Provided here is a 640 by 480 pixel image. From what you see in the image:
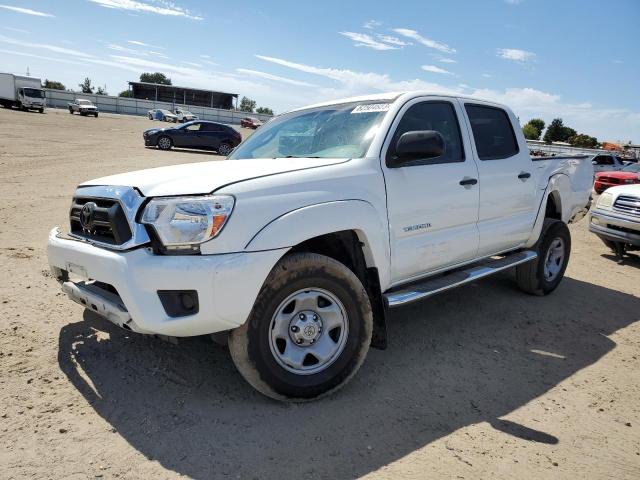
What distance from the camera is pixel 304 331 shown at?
3.12 metres

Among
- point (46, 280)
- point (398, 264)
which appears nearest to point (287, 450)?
point (398, 264)

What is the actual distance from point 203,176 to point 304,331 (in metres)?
1.15

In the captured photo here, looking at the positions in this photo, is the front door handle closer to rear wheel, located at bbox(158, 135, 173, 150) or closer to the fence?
rear wheel, located at bbox(158, 135, 173, 150)

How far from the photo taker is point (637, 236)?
769 centimetres

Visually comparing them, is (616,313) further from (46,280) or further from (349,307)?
(46,280)

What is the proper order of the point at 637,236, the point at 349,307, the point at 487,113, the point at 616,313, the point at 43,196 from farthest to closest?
the point at 43,196 < the point at 637,236 < the point at 616,313 < the point at 487,113 < the point at 349,307

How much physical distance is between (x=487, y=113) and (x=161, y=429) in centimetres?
402

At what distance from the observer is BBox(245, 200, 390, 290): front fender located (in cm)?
288

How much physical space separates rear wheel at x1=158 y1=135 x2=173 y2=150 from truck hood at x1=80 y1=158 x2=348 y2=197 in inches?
849

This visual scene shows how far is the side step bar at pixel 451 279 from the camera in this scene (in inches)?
141

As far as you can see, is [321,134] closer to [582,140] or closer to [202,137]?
[202,137]

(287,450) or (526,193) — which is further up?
(526,193)

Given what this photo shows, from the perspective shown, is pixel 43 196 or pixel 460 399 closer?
pixel 460 399

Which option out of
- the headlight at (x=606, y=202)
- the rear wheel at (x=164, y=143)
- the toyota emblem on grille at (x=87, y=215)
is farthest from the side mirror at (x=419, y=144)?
the rear wheel at (x=164, y=143)
